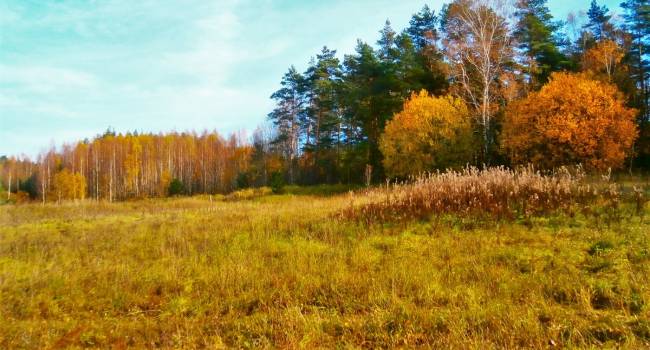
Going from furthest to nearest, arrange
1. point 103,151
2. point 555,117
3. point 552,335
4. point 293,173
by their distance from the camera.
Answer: point 103,151 < point 293,173 < point 555,117 < point 552,335

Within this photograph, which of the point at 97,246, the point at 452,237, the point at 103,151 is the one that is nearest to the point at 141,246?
the point at 97,246

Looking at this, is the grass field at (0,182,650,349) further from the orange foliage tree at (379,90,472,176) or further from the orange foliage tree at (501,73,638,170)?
the orange foliage tree at (379,90,472,176)

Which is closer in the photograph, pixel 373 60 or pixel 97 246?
pixel 97 246

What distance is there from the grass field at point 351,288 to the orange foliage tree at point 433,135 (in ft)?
56.9

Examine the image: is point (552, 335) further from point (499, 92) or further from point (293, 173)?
point (293, 173)

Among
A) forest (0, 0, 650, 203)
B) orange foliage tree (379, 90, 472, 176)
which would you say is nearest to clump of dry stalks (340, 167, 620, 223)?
forest (0, 0, 650, 203)

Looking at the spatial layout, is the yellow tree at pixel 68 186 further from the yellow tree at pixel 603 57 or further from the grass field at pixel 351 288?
the yellow tree at pixel 603 57

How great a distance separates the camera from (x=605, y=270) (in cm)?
561

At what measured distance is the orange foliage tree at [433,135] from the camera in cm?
2553

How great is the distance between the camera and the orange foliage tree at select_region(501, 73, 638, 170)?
2064 centimetres

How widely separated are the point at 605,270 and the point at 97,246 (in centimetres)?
945

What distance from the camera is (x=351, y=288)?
5.53 meters

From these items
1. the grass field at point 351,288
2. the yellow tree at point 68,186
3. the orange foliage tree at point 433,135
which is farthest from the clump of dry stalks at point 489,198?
the yellow tree at point 68,186

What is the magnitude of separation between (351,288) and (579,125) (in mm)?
20380
